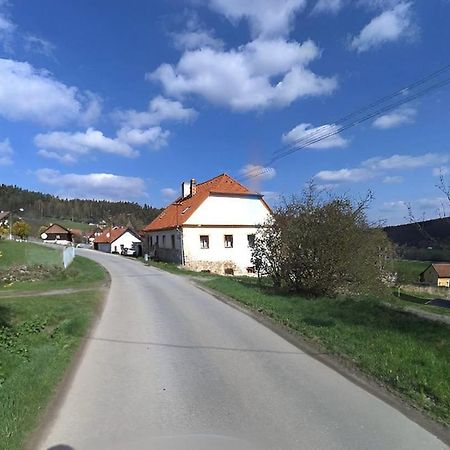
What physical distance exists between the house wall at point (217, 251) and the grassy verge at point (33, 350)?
21276 millimetres

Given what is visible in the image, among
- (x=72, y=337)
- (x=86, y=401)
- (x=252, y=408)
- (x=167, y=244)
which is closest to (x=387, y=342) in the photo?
(x=252, y=408)

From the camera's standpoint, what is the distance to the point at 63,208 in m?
163

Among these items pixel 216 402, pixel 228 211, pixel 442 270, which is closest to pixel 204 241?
pixel 228 211

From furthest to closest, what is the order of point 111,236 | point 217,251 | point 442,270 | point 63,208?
point 63,208
point 442,270
point 111,236
point 217,251

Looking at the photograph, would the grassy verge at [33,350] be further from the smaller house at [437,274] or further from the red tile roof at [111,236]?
the smaller house at [437,274]

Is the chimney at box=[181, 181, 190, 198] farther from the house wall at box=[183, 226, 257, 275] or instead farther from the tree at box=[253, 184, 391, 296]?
the tree at box=[253, 184, 391, 296]

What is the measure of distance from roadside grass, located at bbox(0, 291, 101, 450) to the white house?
2204 centimetres

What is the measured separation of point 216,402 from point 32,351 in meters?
4.39

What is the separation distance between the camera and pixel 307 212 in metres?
16.8

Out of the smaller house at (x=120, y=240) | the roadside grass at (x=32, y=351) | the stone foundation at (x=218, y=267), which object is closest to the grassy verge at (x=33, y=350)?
the roadside grass at (x=32, y=351)

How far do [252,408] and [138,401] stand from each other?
141 centimetres

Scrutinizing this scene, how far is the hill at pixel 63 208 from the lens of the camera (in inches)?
5600

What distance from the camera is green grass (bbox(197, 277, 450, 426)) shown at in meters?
6.00

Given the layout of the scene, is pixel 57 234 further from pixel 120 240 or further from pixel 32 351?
pixel 32 351
